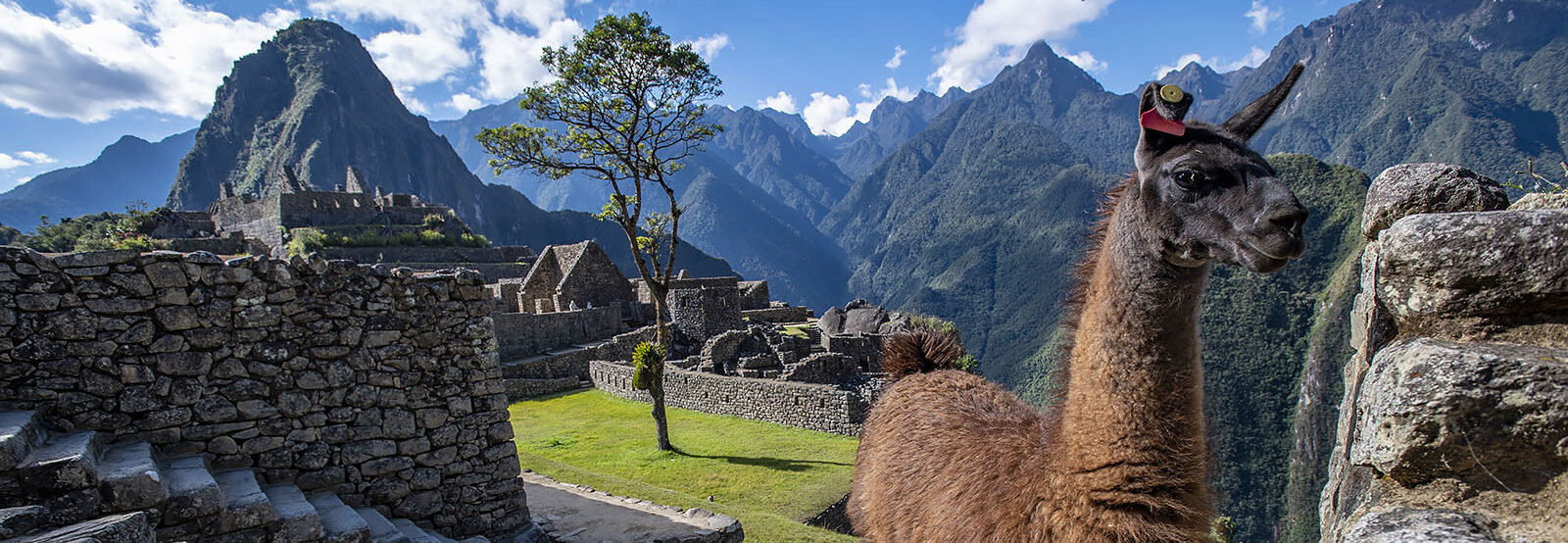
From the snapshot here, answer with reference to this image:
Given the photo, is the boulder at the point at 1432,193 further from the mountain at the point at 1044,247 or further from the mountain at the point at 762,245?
the mountain at the point at 762,245

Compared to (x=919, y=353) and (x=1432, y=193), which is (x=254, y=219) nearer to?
(x=919, y=353)

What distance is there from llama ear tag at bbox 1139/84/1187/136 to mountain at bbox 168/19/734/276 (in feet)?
260

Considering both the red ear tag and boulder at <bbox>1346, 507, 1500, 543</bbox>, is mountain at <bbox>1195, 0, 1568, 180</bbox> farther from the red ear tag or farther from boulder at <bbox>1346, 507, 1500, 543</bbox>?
boulder at <bbox>1346, 507, 1500, 543</bbox>

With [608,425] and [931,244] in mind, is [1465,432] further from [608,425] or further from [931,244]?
[931,244]

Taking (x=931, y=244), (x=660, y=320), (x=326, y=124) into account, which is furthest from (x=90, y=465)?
(x=326, y=124)

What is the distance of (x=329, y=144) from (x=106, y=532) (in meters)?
105

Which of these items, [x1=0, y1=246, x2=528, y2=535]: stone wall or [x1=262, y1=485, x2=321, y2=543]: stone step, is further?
[x1=0, y1=246, x2=528, y2=535]: stone wall

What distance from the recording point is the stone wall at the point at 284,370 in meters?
4.11

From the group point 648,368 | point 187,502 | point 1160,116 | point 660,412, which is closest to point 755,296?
point 648,368

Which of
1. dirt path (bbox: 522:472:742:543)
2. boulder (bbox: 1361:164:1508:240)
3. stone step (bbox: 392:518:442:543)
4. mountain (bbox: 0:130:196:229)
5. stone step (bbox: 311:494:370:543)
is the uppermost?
mountain (bbox: 0:130:196:229)

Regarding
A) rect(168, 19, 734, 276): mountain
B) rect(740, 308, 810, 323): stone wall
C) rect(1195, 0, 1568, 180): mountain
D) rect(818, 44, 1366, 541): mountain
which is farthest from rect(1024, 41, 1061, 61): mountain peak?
rect(740, 308, 810, 323): stone wall

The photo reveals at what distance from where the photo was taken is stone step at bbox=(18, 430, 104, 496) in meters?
3.18

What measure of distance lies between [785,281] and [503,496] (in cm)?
12214

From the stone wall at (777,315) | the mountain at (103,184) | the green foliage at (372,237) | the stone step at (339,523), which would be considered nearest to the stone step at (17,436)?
the stone step at (339,523)
